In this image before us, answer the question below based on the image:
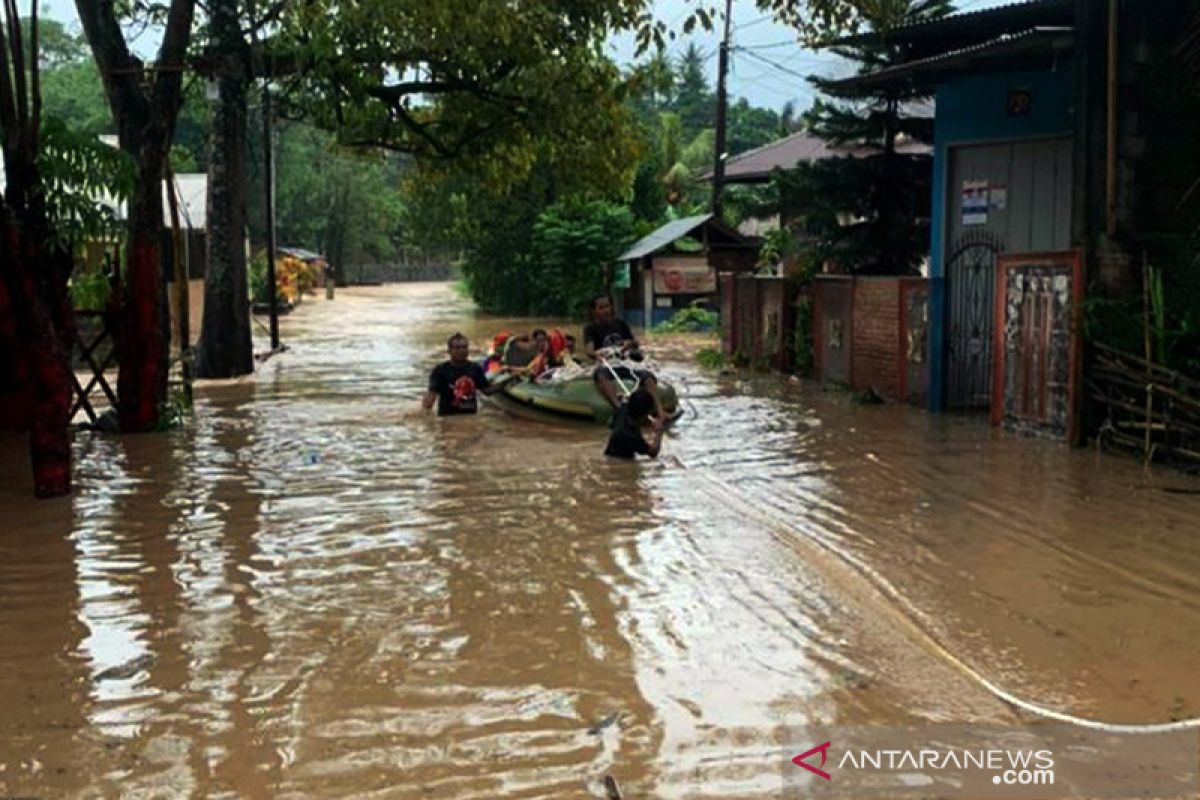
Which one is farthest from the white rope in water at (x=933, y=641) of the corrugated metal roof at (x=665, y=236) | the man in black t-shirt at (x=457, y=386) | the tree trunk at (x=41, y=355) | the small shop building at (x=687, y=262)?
the small shop building at (x=687, y=262)

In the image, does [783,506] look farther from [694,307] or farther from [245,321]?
[694,307]

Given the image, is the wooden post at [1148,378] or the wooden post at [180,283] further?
the wooden post at [180,283]

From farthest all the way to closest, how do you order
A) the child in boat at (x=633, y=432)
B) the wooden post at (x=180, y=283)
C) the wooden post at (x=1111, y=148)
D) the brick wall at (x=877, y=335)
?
the brick wall at (x=877, y=335), the wooden post at (x=180, y=283), the child in boat at (x=633, y=432), the wooden post at (x=1111, y=148)

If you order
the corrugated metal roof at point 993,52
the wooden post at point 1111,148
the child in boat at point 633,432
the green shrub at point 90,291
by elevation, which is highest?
the corrugated metal roof at point 993,52

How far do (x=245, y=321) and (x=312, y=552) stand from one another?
14.4 m

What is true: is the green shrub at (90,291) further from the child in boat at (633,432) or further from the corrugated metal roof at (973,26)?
the corrugated metal roof at (973,26)

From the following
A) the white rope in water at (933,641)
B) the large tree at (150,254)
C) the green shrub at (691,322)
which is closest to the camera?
the white rope in water at (933,641)

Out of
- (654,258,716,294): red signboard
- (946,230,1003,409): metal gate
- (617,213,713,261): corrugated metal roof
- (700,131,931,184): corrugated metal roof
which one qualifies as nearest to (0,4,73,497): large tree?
(946,230,1003,409): metal gate

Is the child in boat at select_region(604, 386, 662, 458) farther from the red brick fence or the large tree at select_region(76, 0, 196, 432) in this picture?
the red brick fence

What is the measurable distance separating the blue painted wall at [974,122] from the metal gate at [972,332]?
135mm

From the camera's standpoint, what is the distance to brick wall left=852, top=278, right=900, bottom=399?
16.6m

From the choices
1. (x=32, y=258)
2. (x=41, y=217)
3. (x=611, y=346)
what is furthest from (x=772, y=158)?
(x=32, y=258)

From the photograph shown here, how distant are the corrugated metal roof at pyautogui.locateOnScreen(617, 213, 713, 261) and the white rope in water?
24407 millimetres

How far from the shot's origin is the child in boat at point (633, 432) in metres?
11.8
